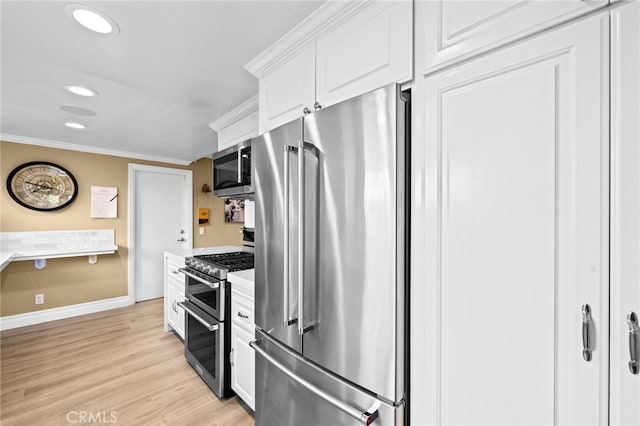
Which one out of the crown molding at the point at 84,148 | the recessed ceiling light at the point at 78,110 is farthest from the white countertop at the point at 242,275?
the crown molding at the point at 84,148

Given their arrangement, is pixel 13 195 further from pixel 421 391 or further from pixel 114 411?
pixel 421 391

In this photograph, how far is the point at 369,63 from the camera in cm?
115

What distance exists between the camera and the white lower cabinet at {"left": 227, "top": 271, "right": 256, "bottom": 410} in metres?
1.81

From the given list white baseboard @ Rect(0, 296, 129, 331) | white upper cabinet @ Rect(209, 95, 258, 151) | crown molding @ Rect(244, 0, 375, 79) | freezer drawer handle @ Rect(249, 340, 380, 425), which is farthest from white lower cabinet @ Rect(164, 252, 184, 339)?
crown molding @ Rect(244, 0, 375, 79)

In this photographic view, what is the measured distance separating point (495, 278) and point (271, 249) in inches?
37.9

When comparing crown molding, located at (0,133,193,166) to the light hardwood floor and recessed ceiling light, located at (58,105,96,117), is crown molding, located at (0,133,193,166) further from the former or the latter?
the light hardwood floor

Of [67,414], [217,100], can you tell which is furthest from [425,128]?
[67,414]

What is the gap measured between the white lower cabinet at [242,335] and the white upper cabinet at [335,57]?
40.7 inches

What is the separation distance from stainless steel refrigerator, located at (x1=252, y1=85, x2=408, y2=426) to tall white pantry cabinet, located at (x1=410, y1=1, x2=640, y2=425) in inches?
3.9

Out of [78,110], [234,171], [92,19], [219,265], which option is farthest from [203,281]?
[78,110]

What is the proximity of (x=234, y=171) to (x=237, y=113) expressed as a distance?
66 centimetres

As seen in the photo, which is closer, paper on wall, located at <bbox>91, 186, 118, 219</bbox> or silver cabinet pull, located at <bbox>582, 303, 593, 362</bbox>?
silver cabinet pull, located at <bbox>582, 303, 593, 362</bbox>

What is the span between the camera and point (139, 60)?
1.74 meters

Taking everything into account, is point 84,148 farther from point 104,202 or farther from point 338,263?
point 338,263
